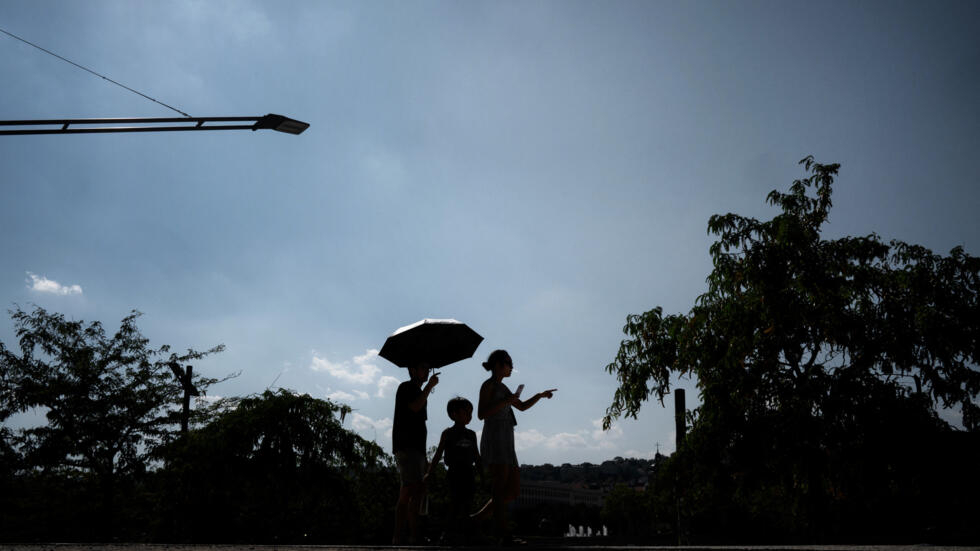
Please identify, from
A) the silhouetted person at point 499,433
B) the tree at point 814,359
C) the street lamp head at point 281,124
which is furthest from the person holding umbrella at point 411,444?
the tree at point 814,359

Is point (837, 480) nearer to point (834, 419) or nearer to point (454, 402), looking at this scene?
point (834, 419)

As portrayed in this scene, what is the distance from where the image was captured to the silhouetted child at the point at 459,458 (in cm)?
696

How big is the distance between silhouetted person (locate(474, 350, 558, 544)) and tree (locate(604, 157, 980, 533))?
11151 mm

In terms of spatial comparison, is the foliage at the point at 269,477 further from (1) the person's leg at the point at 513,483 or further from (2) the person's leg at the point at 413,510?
(1) the person's leg at the point at 513,483

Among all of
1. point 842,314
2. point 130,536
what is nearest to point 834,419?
point 842,314

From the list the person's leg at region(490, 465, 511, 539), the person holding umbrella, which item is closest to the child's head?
the person holding umbrella

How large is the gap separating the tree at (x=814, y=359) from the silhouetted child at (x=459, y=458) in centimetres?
1097

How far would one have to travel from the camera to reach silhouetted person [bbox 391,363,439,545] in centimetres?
698

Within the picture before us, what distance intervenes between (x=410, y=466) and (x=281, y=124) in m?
6.06

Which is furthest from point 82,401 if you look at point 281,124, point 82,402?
point 281,124

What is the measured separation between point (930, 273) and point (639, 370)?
7342 mm

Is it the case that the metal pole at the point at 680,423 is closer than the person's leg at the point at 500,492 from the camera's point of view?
No

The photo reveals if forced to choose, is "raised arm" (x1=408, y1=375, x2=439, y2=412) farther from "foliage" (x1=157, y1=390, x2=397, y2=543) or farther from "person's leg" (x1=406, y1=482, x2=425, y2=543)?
"foliage" (x1=157, y1=390, x2=397, y2=543)

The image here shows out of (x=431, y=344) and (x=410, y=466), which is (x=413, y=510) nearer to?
(x=410, y=466)
